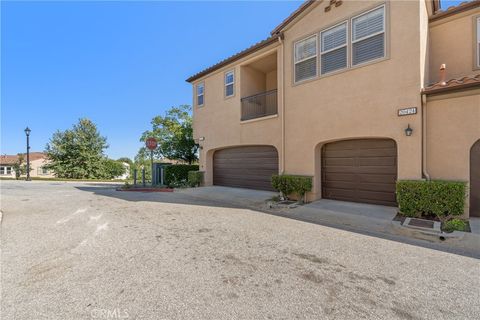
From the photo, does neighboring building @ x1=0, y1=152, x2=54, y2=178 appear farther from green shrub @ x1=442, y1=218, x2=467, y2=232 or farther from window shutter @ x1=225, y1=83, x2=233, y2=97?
green shrub @ x1=442, y1=218, x2=467, y2=232

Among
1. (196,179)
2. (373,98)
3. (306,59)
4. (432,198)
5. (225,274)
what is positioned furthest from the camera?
(196,179)

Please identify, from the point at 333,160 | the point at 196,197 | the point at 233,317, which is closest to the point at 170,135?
the point at 196,197

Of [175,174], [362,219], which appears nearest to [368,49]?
[362,219]

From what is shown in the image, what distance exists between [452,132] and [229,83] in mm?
9355

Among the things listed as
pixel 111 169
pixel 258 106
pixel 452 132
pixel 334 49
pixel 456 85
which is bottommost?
pixel 111 169

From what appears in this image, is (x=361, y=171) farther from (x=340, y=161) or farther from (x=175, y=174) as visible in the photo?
(x=175, y=174)

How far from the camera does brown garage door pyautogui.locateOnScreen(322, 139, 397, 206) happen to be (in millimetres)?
7227

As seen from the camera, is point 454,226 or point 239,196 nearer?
point 454,226

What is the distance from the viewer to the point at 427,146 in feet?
21.3

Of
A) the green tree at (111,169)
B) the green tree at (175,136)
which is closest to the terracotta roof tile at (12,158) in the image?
the green tree at (111,169)

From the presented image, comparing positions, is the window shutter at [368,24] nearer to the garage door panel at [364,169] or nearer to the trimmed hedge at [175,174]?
the garage door panel at [364,169]

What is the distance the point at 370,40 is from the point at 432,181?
4591 millimetres

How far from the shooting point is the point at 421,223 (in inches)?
215

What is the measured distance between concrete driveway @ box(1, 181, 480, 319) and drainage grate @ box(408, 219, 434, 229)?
1.12m
